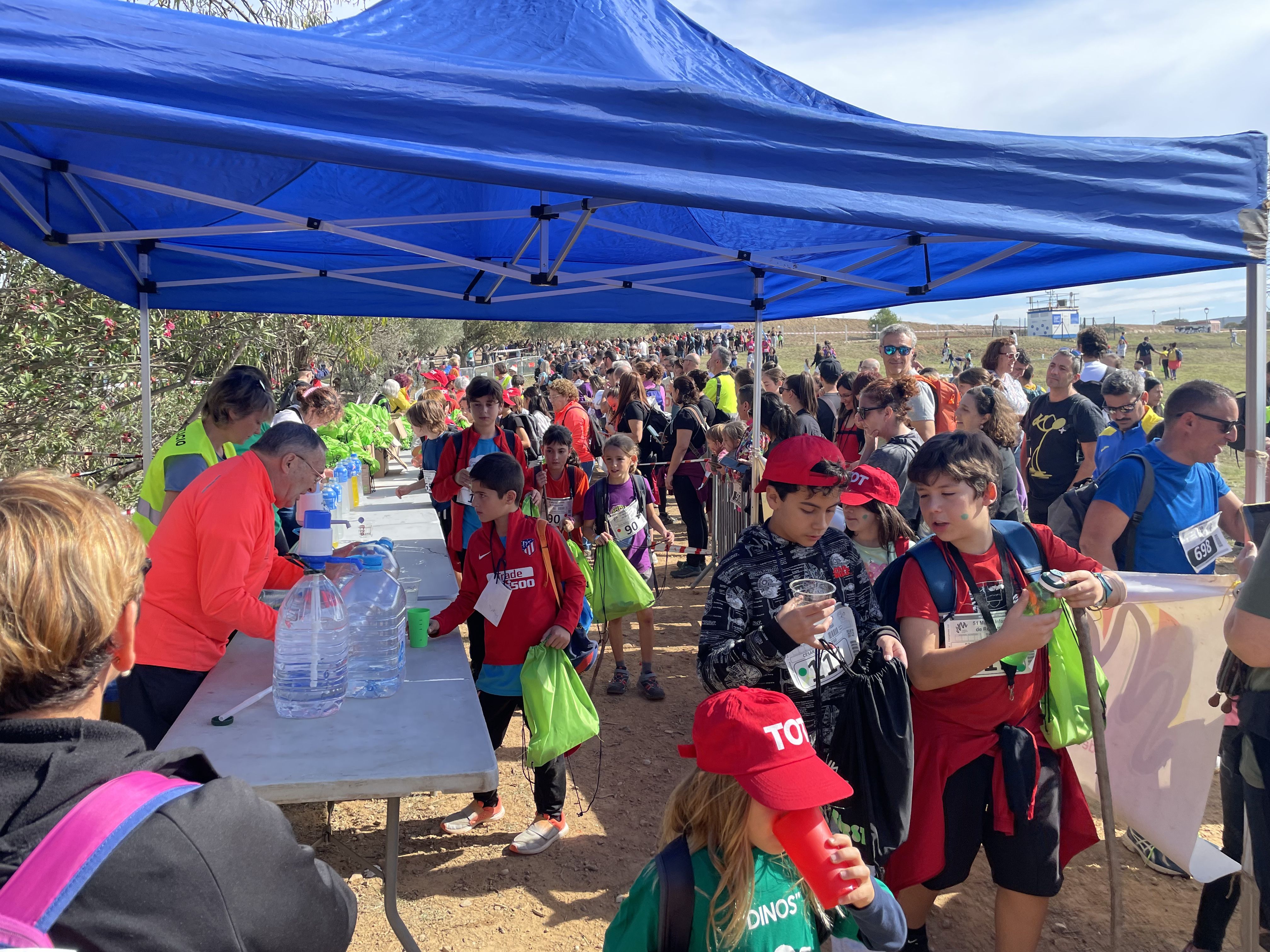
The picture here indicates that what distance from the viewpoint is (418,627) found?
3.09 metres

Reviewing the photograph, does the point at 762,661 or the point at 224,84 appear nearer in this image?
the point at 224,84

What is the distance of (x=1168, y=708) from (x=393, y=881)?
2.50 metres

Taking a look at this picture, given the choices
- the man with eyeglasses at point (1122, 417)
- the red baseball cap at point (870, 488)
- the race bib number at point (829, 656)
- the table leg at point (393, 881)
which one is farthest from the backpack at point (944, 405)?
the table leg at point (393, 881)

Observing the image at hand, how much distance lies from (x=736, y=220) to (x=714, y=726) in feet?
11.6

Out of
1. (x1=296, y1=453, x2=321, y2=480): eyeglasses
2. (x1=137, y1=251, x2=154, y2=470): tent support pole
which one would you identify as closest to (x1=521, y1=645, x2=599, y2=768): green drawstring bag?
(x1=296, y1=453, x2=321, y2=480): eyeglasses

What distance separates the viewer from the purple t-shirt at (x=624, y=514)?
504 centimetres

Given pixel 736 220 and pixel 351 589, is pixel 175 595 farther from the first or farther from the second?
pixel 736 220

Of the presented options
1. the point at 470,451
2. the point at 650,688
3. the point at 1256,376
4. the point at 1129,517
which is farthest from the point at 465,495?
the point at 1256,376

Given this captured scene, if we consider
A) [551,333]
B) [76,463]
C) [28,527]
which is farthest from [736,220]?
[551,333]

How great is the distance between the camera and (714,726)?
5.18 feet

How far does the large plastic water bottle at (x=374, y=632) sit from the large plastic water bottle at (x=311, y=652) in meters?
→ 0.08

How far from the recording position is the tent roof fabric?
71.5 inches

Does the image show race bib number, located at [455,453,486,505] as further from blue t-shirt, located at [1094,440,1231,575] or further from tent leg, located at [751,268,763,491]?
blue t-shirt, located at [1094,440,1231,575]

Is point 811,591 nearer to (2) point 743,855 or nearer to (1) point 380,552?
(2) point 743,855
